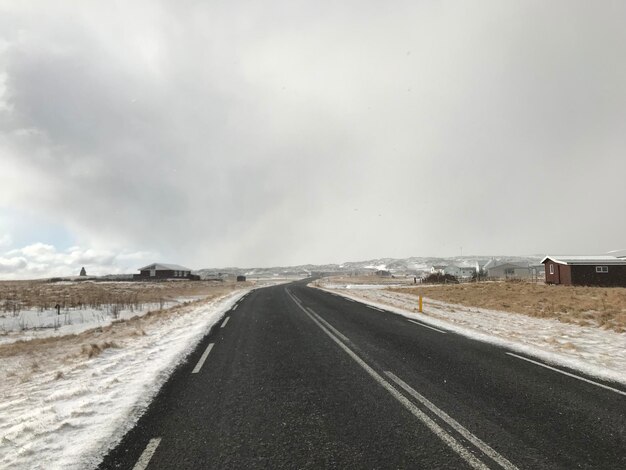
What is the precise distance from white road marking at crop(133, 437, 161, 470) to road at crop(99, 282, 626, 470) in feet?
Answer: 0.04

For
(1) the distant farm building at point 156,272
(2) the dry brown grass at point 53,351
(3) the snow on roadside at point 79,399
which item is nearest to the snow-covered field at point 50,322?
(2) the dry brown grass at point 53,351

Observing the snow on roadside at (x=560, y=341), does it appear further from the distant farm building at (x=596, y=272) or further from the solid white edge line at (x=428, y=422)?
the distant farm building at (x=596, y=272)

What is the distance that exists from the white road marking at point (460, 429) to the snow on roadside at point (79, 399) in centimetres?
423

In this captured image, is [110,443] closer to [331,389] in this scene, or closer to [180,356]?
[331,389]

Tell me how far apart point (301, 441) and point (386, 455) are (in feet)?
3.30

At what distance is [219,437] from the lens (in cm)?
421

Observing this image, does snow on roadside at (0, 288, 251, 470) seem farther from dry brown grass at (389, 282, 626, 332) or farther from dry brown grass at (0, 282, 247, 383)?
dry brown grass at (389, 282, 626, 332)

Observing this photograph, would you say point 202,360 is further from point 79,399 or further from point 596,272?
point 596,272

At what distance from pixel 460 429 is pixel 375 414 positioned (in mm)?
1103

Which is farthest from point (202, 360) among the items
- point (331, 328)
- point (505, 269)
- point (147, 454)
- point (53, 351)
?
point (505, 269)

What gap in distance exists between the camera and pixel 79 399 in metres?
5.75

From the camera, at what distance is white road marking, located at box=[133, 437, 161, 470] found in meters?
3.62

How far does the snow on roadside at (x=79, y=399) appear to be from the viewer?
3.97 metres

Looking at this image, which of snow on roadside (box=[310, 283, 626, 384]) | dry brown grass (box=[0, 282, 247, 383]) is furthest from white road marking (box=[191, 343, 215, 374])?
snow on roadside (box=[310, 283, 626, 384])
